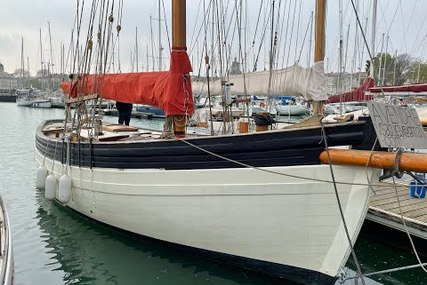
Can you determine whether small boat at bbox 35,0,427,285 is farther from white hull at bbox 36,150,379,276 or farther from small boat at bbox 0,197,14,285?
small boat at bbox 0,197,14,285

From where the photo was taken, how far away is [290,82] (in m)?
6.95

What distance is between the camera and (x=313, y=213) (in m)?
5.06

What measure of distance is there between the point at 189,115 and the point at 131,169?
1296 millimetres

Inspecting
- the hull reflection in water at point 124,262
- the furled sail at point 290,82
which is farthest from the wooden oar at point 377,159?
the hull reflection in water at point 124,262

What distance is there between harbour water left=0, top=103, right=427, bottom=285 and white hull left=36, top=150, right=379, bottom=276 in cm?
38

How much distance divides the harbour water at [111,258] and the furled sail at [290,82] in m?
2.86

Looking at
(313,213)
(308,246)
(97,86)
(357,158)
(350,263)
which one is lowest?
(350,263)

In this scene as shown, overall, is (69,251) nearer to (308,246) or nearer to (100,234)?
(100,234)

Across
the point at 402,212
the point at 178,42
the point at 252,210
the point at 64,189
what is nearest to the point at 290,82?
the point at 178,42

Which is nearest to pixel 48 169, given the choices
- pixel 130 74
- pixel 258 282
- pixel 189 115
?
pixel 130 74

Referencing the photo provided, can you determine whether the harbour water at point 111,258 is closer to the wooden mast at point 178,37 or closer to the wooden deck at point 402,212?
the wooden deck at point 402,212

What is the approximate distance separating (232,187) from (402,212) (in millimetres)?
3832

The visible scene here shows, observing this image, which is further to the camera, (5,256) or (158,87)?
(158,87)

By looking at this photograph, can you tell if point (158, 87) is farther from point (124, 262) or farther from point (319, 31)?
point (319, 31)
